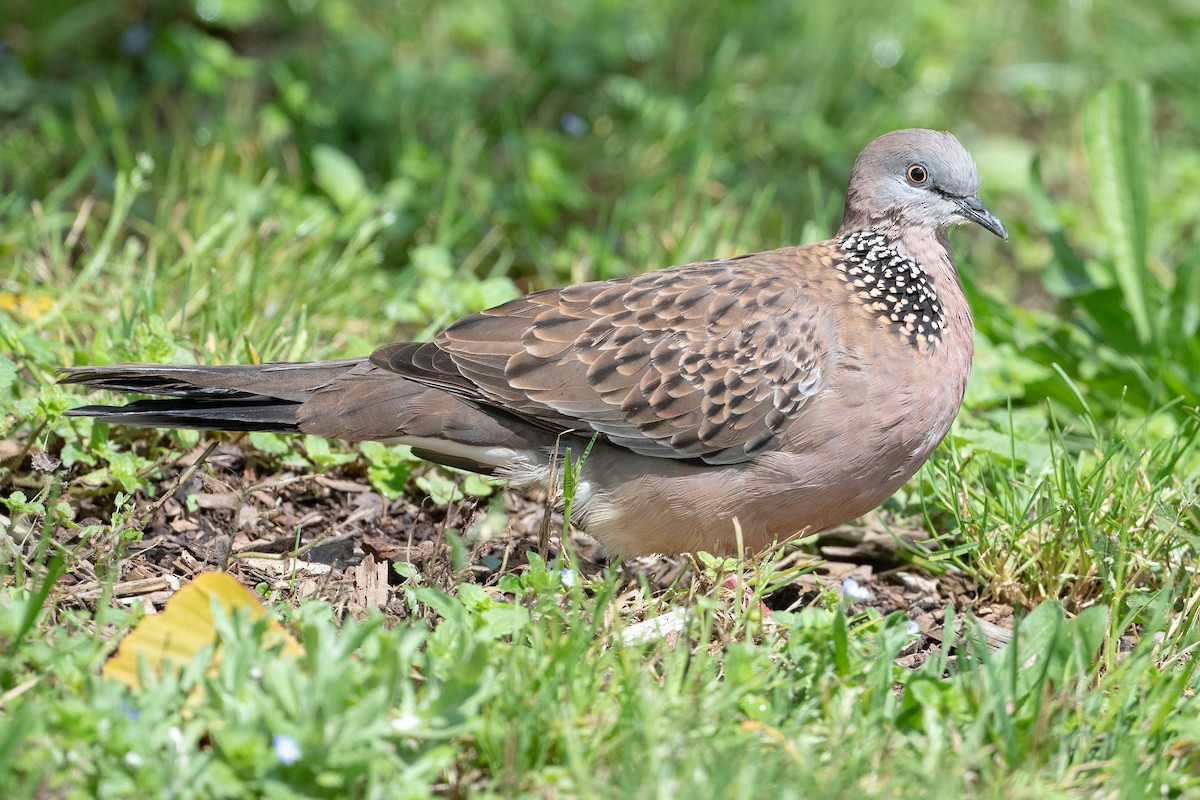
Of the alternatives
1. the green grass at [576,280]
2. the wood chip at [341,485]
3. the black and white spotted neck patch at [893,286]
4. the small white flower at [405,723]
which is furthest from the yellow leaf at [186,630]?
the black and white spotted neck patch at [893,286]

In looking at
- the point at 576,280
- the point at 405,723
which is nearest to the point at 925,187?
the point at 576,280

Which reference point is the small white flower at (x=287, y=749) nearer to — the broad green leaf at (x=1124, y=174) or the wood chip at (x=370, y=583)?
the wood chip at (x=370, y=583)

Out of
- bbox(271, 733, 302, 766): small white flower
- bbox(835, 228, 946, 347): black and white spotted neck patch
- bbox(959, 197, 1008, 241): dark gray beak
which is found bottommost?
bbox(271, 733, 302, 766): small white flower

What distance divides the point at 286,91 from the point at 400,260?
1.07 metres

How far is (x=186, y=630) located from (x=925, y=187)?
2710mm

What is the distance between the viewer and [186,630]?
2.99 meters

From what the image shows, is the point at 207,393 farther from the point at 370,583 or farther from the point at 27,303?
the point at 27,303

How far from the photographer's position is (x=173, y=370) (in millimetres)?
3857

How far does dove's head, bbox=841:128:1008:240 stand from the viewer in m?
4.35

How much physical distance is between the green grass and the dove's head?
0.71 m

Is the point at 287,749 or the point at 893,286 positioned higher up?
the point at 893,286

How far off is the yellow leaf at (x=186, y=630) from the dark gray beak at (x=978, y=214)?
259 centimetres

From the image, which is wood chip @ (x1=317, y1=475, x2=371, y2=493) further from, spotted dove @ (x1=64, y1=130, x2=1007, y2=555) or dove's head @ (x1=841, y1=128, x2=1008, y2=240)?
dove's head @ (x1=841, y1=128, x2=1008, y2=240)

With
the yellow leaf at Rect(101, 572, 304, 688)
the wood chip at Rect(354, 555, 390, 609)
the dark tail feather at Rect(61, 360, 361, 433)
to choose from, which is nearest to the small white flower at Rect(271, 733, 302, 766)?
the yellow leaf at Rect(101, 572, 304, 688)
